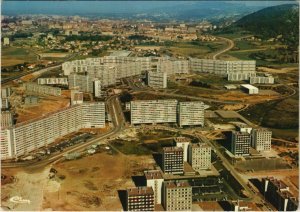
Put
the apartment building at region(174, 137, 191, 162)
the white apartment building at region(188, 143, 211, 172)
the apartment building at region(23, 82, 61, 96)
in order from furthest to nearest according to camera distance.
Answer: the apartment building at region(23, 82, 61, 96) < the apartment building at region(174, 137, 191, 162) < the white apartment building at region(188, 143, 211, 172)

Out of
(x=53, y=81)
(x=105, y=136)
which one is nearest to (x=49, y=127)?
(x=105, y=136)

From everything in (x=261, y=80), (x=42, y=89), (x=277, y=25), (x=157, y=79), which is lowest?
(x=42, y=89)

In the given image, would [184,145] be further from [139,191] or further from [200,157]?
[139,191]

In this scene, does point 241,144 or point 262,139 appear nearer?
point 241,144

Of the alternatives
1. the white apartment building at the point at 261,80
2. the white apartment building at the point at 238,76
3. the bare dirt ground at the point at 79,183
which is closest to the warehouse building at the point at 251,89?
the white apartment building at the point at 261,80

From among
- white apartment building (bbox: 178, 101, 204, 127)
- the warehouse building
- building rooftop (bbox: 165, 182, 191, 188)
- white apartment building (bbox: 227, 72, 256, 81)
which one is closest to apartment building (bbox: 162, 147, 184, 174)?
building rooftop (bbox: 165, 182, 191, 188)

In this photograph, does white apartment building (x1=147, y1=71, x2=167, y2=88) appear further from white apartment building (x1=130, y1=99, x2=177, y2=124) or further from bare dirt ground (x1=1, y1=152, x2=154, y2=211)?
bare dirt ground (x1=1, y1=152, x2=154, y2=211)

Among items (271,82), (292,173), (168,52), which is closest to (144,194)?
(292,173)
